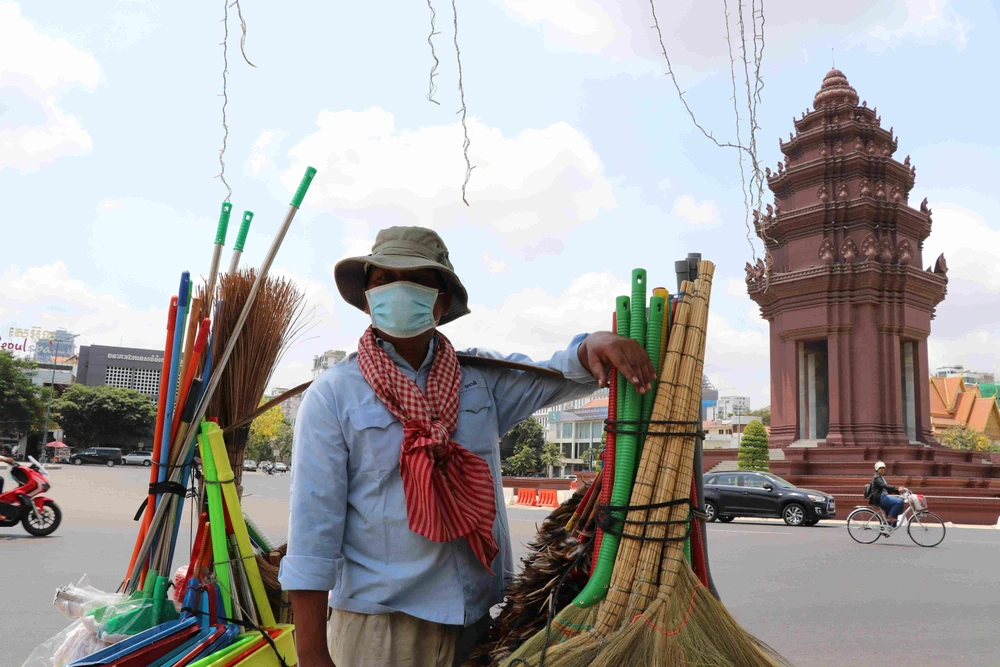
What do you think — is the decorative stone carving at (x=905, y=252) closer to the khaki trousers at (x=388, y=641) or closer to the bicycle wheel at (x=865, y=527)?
the bicycle wheel at (x=865, y=527)

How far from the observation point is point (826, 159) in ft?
80.2

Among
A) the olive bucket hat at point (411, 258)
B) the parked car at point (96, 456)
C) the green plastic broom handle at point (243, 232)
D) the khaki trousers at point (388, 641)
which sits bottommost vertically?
the parked car at point (96, 456)

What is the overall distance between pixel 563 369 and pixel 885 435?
2342 centimetres

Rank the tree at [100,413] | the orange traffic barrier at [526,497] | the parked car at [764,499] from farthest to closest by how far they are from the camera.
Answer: the tree at [100,413], the orange traffic barrier at [526,497], the parked car at [764,499]

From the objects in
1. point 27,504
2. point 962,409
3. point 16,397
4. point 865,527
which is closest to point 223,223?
point 27,504

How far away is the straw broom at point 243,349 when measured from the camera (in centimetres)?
302

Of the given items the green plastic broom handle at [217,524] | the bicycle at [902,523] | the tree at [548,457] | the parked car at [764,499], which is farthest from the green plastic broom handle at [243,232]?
the tree at [548,457]

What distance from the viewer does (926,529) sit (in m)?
12.2

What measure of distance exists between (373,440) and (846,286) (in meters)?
24.2

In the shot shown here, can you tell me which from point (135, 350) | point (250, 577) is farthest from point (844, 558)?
point (135, 350)

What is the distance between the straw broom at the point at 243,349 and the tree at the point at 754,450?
20.3m

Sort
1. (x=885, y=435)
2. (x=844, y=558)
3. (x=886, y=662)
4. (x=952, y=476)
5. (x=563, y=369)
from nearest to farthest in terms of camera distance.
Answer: (x=563, y=369) < (x=886, y=662) < (x=844, y=558) < (x=952, y=476) < (x=885, y=435)

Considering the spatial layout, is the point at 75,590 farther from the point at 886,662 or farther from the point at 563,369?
the point at 886,662

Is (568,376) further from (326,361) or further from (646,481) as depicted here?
(326,361)
